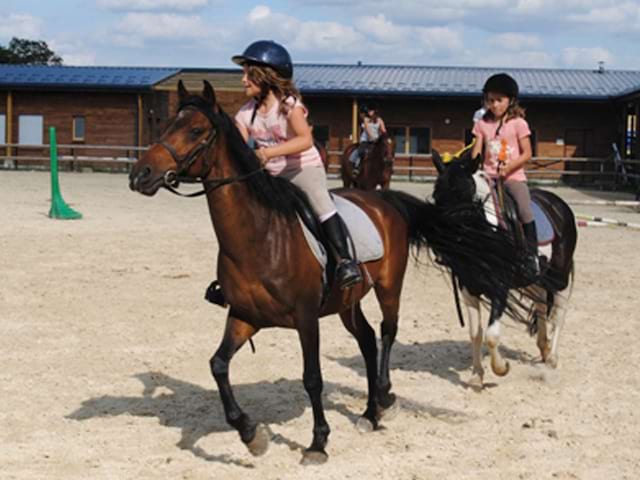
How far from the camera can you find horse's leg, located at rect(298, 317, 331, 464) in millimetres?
5836

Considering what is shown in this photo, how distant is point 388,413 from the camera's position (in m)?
6.82

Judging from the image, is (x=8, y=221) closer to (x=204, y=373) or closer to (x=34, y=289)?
(x=34, y=289)

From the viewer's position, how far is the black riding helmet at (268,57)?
576 centimetres

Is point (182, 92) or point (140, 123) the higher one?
point (140, 123)

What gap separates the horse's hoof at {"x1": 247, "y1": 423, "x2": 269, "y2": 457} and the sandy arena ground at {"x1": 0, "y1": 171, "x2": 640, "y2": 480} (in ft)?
0.18

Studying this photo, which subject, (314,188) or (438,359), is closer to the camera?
(314,188)

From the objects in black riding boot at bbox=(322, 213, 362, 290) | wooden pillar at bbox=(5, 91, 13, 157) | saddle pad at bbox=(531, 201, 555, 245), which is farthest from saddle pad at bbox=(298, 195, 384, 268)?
wooden pillar at bbox=(5, 91, 13, 157)

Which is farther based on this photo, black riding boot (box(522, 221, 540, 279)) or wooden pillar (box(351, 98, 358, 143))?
wooden pillar (box(351, 98, 358, 143))

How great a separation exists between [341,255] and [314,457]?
48.8 inches

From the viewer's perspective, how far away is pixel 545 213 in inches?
335

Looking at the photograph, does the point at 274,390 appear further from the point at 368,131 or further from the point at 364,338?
the point at 368,131

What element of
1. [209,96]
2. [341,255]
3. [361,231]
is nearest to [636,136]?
[361,231]

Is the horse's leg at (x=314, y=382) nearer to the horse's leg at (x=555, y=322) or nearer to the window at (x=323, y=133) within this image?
the horse's leg at (x=555, y=322)

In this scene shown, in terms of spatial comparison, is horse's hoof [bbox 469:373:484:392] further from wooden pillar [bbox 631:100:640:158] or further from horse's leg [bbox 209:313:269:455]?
wooden pillar [bbox 631:100:640:158]
